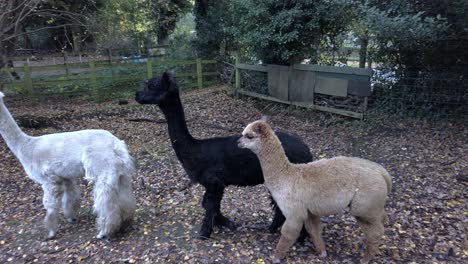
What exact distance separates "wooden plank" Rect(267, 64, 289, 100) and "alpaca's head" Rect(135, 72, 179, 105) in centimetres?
713

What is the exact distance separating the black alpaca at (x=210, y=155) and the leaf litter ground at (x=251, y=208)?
53cm

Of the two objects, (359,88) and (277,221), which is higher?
(359,88)

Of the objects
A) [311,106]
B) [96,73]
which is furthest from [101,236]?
[96,73]

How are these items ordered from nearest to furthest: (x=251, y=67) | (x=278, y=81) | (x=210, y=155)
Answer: (x=210, y=155)
(x=278, y=81)
(x=251, y=67)

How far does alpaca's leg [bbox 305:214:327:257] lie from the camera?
359 centimetres

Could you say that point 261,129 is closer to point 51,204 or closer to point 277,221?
point 277,221

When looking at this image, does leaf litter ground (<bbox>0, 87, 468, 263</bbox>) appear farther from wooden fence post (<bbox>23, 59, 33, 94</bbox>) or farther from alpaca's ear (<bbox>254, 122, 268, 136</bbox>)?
wooden fence post (<bbox>23, 59, 33, 94</bbox>)

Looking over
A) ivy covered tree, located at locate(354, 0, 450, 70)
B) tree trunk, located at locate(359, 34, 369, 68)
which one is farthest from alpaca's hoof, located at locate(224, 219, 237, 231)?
tree trunk, located at locate(359, 34, 369, 68)

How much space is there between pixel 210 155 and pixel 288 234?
3.88ft

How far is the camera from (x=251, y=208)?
Answer: 498 cm

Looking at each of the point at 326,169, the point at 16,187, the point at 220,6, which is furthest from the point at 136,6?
the point at 326,169

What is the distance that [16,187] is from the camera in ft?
20.0

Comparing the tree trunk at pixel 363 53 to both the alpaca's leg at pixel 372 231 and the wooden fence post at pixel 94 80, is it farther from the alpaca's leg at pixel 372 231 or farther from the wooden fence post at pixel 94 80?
the wooden fence post at pixel 94 80

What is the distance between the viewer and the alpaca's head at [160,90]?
390 cm
